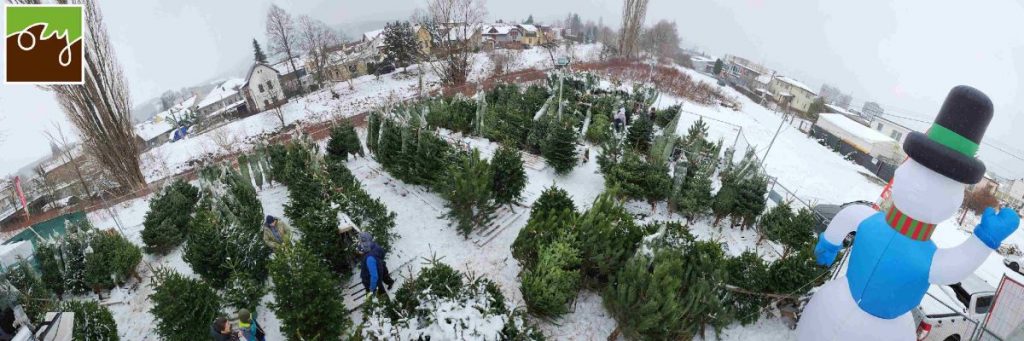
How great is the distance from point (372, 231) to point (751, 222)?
9.30 metres

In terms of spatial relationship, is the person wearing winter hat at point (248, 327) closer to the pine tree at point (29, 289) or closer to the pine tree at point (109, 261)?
the pine tree at point (29, 289)

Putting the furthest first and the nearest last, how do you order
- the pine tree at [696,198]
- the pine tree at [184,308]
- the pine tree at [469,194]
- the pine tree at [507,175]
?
1. the pine tree at [696,198]
2. the pine tree at [507,175]
3. the pine tree at [469,194]
4. the pine tree at [184,308]

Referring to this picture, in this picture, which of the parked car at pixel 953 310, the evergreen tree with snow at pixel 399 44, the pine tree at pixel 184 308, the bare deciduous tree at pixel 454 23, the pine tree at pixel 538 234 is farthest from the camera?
the evergreen tree with snow at pixel 399 44

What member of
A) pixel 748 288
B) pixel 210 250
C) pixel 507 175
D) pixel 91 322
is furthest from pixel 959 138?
Result: pixel 91 322

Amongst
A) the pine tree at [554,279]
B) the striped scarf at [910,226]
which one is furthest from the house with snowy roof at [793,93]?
the striped scarf at [910,226]

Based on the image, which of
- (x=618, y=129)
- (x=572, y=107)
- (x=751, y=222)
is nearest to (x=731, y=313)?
(x=751, y=222)

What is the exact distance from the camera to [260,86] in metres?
44.3

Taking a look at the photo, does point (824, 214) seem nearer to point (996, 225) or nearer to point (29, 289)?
point (996, 225)

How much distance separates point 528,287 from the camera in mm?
7465

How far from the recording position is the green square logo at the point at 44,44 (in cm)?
1071

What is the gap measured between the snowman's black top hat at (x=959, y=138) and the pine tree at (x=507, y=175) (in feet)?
23.9

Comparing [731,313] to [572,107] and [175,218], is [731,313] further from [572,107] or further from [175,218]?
[175,218]

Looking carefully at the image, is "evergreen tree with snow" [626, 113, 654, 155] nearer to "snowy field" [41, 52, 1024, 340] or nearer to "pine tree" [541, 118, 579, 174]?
"snowy field" [41, 52, 1024, 340]

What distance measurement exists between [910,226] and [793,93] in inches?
2685
